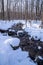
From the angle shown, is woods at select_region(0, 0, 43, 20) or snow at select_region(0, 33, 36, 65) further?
woods at select_region(0, 0, 43, 20)

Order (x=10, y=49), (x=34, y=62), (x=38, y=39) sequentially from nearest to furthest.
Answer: (x=34, y=62) < (x=10, y=49) < (x=38, y=39)

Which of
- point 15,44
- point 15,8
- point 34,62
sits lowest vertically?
point 34,62

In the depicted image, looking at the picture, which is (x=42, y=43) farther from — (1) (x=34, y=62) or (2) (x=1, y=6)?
(2) (x=1, y=6)

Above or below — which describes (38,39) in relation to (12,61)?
above

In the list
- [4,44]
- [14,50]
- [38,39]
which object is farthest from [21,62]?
[38,39]

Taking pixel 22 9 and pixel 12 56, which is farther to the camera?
pixel 22 9

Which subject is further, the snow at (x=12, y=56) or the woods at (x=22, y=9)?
the woods at (x=22, y=9)

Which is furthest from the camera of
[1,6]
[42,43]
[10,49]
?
[1,6]

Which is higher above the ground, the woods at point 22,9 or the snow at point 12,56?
the woods at point 22,9

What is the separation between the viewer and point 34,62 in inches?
262

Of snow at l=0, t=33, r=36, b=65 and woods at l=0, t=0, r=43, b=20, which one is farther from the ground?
woods at l=0, t=0, r=43, b=20

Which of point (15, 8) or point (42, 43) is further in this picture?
point (15, 8)

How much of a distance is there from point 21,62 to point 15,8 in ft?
72.6

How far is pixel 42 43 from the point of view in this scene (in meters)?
8.95
